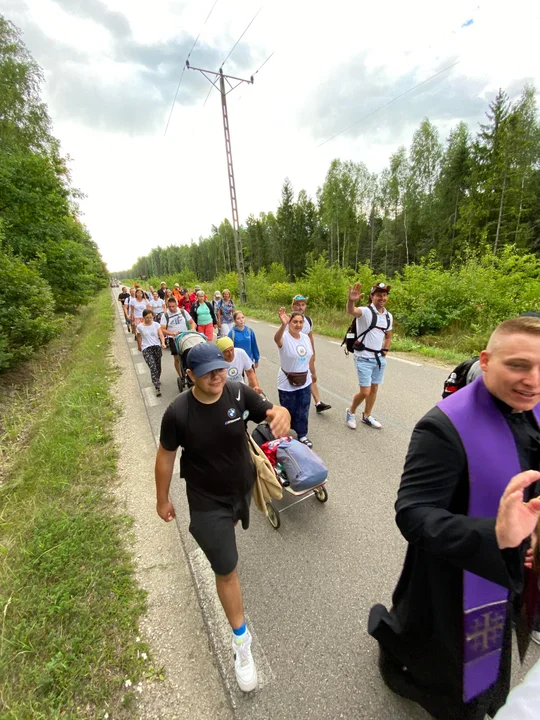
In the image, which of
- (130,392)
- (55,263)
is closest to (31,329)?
(130,392)

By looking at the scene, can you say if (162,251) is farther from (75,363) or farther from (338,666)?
(338,666)

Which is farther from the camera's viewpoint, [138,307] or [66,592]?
[138,307]

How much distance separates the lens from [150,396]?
21.9ft

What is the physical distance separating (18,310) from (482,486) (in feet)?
33.6

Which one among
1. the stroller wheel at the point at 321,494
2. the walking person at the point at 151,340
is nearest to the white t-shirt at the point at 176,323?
the walking person at the point at 151,340

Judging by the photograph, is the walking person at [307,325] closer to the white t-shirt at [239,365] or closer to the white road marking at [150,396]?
the white t-shirt at [239,365]

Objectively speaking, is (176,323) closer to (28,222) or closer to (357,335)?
(357,335)

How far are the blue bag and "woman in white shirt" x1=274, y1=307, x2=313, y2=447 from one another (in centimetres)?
108

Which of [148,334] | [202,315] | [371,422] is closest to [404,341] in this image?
[371,422]

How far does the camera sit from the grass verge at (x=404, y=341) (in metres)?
7.92

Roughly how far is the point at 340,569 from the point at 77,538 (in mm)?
2423

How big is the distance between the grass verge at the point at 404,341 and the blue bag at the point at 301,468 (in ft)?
20.1

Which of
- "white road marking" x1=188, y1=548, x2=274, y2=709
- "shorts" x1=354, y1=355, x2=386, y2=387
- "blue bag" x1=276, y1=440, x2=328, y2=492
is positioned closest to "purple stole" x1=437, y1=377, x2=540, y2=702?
"white road marking" x1=188, y1=548, x2=274, y2=709

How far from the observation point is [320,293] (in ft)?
54.7
